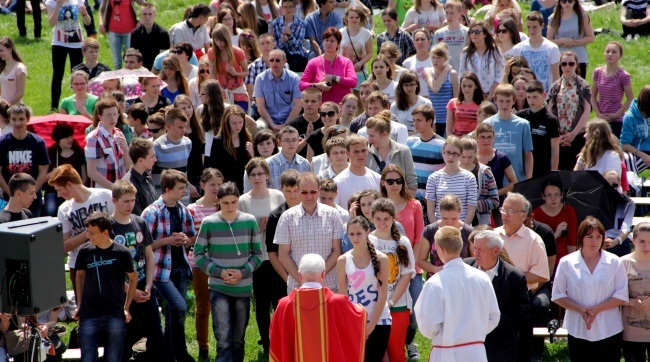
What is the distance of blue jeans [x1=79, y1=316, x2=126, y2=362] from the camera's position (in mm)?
8953

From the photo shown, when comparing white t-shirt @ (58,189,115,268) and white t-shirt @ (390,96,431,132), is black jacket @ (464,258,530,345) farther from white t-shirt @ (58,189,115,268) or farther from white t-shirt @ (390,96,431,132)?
white t-shirt @ (390,96,431,132)

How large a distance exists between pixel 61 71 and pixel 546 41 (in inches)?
288

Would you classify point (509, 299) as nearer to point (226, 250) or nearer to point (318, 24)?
point (226, 250)

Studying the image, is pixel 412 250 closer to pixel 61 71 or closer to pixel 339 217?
pixel 339 217

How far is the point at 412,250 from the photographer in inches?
368

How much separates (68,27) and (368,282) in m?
9.61

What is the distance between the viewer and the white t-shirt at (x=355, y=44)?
49.4 ft

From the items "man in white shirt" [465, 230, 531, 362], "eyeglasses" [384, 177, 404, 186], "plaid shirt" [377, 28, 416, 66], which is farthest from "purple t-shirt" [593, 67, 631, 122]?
"man in white shirt" [465, 230, 531, 362]

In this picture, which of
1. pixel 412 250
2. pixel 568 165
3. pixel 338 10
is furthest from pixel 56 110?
pixel 412 250

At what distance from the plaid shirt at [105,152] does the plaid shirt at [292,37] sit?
4417 millimetres

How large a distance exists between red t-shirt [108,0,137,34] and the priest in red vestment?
1012 cm

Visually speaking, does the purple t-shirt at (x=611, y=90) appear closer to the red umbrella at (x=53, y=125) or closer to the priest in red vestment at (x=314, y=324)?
the red umbrella at (x=53, y=125)

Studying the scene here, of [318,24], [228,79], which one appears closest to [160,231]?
[228,79]

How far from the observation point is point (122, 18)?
1706cm
